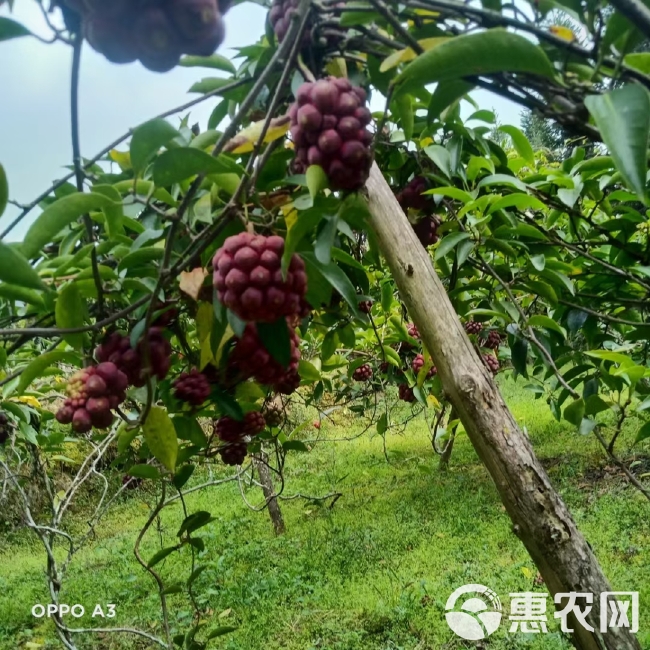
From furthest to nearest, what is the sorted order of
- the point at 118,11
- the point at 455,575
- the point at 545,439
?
the point at 545,439 → the point at 455,575 → the point at 118,11

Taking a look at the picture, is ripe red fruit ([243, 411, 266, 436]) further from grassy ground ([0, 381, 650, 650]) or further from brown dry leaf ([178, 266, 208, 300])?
grassy ground ([0, 381, 650, 650])

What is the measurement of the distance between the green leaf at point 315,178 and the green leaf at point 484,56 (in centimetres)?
10

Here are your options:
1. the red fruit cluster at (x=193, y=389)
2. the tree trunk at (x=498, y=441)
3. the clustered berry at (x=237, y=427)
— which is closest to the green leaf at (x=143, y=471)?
the clustered berry at (x=237, y=427)

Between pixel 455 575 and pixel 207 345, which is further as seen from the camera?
pixel 455 575

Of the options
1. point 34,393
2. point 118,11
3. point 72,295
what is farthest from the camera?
point 34,393

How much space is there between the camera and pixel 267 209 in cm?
60

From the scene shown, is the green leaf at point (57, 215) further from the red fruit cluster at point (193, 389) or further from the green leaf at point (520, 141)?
the green leaf at point (520, 141)

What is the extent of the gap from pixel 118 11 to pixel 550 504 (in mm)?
608

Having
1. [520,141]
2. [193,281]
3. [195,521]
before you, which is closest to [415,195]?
[520,141]

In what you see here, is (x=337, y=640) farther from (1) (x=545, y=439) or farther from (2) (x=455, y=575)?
(1) (x=545, y=439)

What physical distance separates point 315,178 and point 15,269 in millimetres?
225

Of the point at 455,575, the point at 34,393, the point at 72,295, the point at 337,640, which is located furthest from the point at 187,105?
the point at 455,575

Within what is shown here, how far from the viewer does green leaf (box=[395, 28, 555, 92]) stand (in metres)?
0.35

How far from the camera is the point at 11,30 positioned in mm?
427
